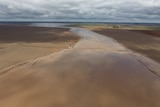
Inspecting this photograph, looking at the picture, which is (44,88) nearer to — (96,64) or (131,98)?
(131,98)

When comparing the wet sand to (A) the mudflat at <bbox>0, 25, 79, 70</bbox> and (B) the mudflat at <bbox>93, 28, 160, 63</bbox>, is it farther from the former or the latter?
(B) the mudflat at <bbox>93, 28, 160, 63</bbox>

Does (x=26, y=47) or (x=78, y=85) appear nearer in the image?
(x=78, y=85)

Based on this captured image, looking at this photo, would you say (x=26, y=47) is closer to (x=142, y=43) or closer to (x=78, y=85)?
(x=78, y=85)

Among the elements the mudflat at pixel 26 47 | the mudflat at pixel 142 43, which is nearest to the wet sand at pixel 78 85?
the mudflat at pixel 26 47

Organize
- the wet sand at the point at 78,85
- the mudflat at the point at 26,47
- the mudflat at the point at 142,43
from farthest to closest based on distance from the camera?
the mudflat at the point at 142,43
the mudflat at the point at 26,47
the wet sand at the point at 78,85

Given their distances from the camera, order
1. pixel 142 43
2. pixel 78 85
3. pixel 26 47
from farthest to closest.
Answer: pixel 142 43 → pixel 26 47 → pixel 78 85

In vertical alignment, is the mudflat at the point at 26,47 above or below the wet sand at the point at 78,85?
below

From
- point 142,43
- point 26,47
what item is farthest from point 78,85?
point 142,43

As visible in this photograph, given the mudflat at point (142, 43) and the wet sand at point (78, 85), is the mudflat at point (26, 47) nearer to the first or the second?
the wet sand at point (78, 85)

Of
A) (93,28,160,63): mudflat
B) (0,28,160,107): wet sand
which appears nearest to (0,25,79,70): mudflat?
(0,28,160,107): wet sand
